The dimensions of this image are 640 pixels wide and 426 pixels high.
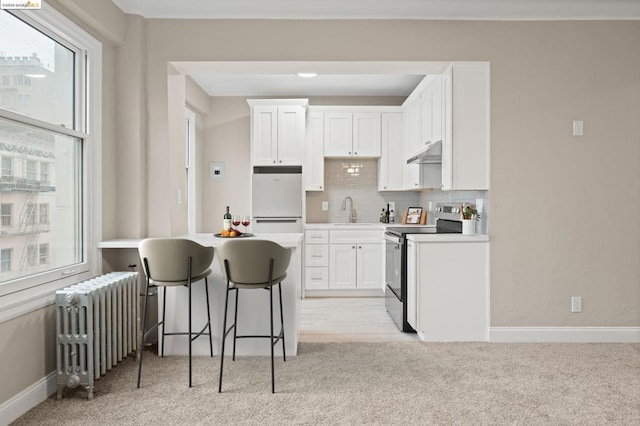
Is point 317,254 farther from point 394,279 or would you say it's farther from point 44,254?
point 44,254

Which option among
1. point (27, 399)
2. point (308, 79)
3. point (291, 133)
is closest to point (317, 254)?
point (291, 133)

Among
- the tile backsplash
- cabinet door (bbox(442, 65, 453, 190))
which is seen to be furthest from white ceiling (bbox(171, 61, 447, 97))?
the tile backsplash

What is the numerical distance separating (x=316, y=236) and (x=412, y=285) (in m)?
2.10

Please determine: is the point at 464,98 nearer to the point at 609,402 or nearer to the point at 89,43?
the point at 609,402

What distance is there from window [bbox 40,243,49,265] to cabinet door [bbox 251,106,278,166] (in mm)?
3291

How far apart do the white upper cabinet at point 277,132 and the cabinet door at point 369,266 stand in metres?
1.44

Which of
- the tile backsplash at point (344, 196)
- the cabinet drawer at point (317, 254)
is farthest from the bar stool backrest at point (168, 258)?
the tile backsplash at point (344, 196)

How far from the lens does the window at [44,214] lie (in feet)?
9.31

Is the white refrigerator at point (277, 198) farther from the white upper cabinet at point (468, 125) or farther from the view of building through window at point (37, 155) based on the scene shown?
the view of building through window at point (37, 155)

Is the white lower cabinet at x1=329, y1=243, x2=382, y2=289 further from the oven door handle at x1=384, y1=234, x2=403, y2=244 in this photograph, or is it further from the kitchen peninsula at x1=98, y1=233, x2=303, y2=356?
the kitchen peninsula at x1=98, y1=233, x2=303, y2=356

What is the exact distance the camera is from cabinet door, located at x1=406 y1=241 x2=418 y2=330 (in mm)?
3877

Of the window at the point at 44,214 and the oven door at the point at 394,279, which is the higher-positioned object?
the window at the point at 44,214

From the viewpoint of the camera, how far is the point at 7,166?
2.51m

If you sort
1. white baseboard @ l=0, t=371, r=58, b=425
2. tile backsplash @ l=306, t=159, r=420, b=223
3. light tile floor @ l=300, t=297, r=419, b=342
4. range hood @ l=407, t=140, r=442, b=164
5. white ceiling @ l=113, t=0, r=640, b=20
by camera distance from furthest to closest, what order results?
tile backsplash @ l=306, t=159, r=420, b=223 < range hood @ l=407, t=140, r=442, b=164 < light tile floor @ l=300, t=297, r=419, b=342 < white ceiling @ l=113, t=0, r=640, b=20 < white baseboard @ l=0, t=371, r=58, b=425
